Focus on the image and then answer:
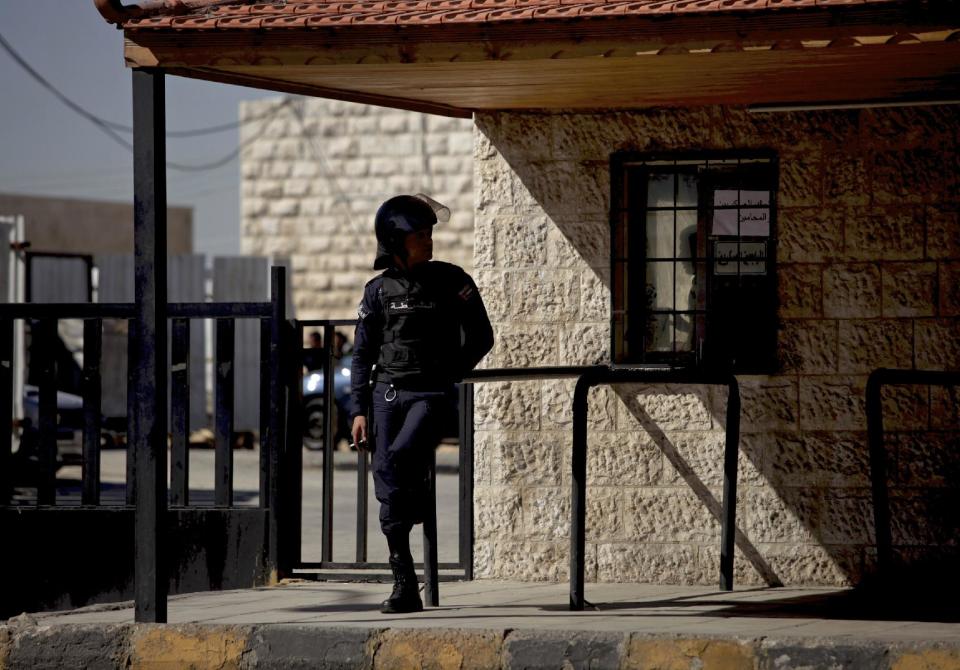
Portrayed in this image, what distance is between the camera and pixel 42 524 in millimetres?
9039

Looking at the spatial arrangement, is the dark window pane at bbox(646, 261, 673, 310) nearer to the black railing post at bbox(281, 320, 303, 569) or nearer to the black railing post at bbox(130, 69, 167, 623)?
the black railing post at bbox(281, 320, 303, 569)

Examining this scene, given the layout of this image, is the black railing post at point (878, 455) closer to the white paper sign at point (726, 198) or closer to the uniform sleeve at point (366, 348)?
the white paper sign at point (726, 198)

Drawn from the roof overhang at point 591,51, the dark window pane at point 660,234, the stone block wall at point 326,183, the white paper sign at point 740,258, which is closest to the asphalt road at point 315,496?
the dark window pane at point 660,234

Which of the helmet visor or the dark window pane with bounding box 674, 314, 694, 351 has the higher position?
the helmet visor

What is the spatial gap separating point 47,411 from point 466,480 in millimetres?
2431

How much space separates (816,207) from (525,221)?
1.52m

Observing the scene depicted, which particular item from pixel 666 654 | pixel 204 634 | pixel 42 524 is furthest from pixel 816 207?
pixel 42 524

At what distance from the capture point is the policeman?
7133 mm

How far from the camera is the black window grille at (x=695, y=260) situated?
8430 millimetres

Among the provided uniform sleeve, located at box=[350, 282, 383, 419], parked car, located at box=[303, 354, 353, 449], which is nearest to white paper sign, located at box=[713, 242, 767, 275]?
uniform sleeve, located at box=[350, 282, 383, 419]

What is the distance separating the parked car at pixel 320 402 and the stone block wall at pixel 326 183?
3.98m

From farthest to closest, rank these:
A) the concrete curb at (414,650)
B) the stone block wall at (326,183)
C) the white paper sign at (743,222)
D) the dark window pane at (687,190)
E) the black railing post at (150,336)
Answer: the stone block wall at (326,183)
the dark window pane at (687,190)
the white paper sign at (743,222)
the black railing post at (150,336)
the concrete curb at (414,650)

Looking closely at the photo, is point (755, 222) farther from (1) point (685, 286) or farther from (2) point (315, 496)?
(2) point (315, 496)

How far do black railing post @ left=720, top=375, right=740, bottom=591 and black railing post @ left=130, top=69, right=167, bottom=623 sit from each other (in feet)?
8.98
